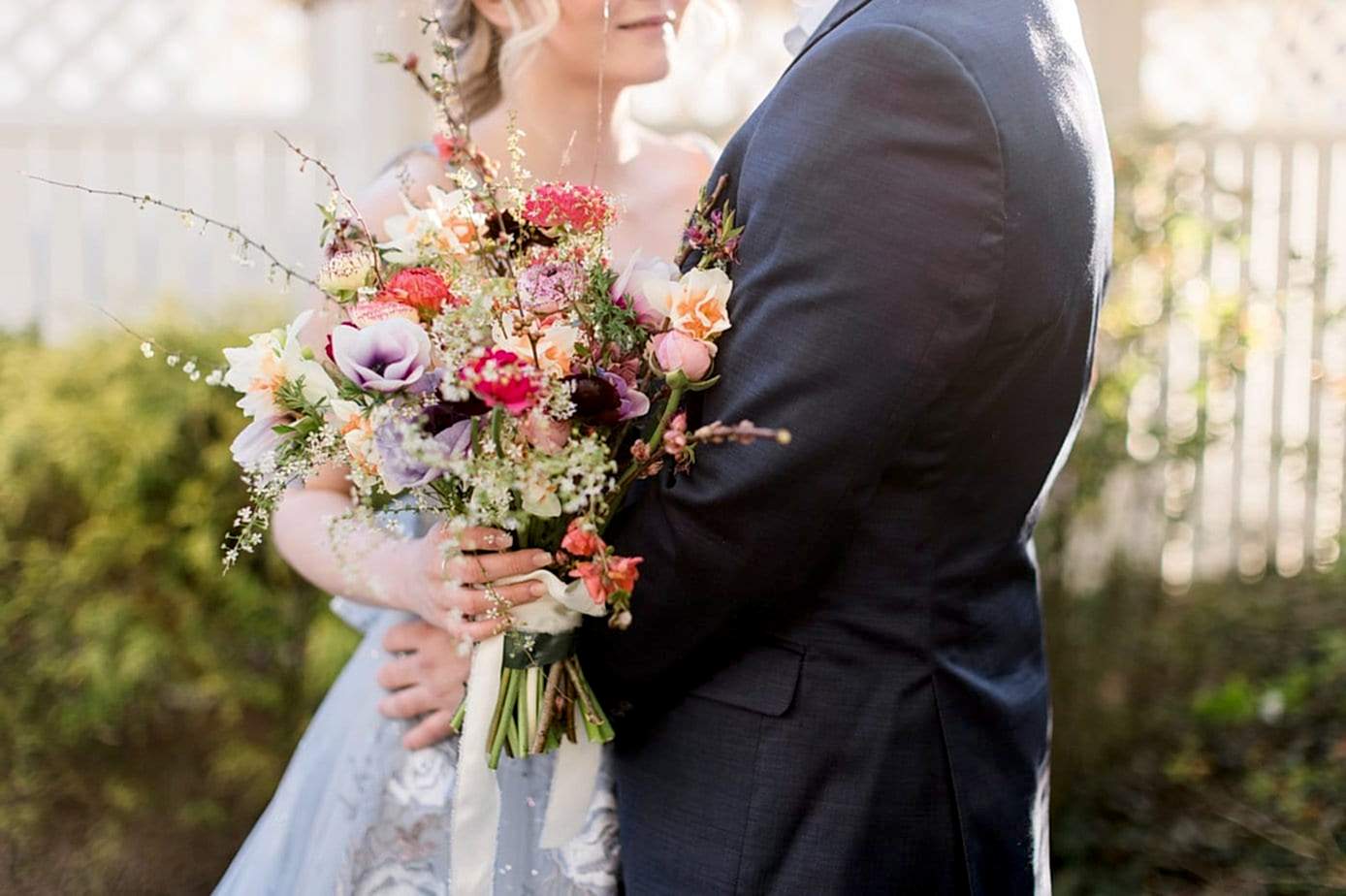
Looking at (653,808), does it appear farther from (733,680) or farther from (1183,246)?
(1183,246)

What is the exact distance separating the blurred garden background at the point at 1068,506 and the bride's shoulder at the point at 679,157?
0.16 meters

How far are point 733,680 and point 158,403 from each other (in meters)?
2.54

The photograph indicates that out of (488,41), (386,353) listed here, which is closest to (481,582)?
(386,353)

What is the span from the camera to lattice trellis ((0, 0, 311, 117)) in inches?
233

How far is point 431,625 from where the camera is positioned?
198 cm

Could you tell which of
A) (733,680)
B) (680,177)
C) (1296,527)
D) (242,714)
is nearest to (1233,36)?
(1296,527)

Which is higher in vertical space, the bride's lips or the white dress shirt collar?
the bride's lips

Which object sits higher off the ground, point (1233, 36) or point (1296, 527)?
point (1233, 36)

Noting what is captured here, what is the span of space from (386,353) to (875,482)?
549mm

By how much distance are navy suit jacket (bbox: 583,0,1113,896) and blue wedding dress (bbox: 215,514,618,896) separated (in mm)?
135

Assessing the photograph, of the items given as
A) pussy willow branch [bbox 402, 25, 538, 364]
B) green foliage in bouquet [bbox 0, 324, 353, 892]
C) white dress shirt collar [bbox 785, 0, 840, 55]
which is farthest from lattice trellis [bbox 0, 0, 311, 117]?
pussy willow branch [bbox 402, 25, 538, 364]

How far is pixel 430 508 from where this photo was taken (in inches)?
59.6

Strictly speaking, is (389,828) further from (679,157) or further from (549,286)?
(679,157)

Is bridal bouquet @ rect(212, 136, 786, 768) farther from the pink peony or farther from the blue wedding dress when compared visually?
the blue wedding dress
